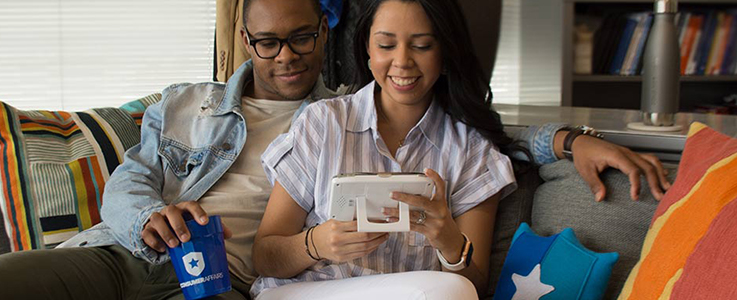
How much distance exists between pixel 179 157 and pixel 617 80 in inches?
93.8

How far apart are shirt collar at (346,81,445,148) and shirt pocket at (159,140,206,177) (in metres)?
0.39

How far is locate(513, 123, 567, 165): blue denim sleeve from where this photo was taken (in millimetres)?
1611

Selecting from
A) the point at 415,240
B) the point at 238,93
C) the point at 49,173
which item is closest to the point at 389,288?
the point at 415,240

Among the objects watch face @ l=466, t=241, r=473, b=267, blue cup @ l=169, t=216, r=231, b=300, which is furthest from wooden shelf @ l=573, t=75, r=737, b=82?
blue cup @ l=169, t=216, r=231, b=300

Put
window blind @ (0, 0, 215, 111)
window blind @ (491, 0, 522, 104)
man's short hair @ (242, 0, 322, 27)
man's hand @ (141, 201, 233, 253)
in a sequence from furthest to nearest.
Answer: window blind @ (491, 0, 522, 104)
window blind @ (0, 0, 215, 111)
man's short hair @ (242, 0, 322, 27)
man's hand @ (141, 201, 233, 253)

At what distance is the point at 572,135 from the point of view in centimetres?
158

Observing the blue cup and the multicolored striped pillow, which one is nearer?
the blue cup

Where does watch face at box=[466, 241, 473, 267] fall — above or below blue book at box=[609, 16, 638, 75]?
below

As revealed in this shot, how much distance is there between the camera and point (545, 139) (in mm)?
1617

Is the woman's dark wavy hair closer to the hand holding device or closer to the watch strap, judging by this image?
the watch strap

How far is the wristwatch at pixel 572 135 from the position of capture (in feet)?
5.17

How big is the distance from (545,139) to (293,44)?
613 mm

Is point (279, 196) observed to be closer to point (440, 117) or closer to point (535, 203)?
point (440, 117)

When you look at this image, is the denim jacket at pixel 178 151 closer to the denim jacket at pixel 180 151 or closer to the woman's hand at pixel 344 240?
the denim jacket at pixel 180 151
